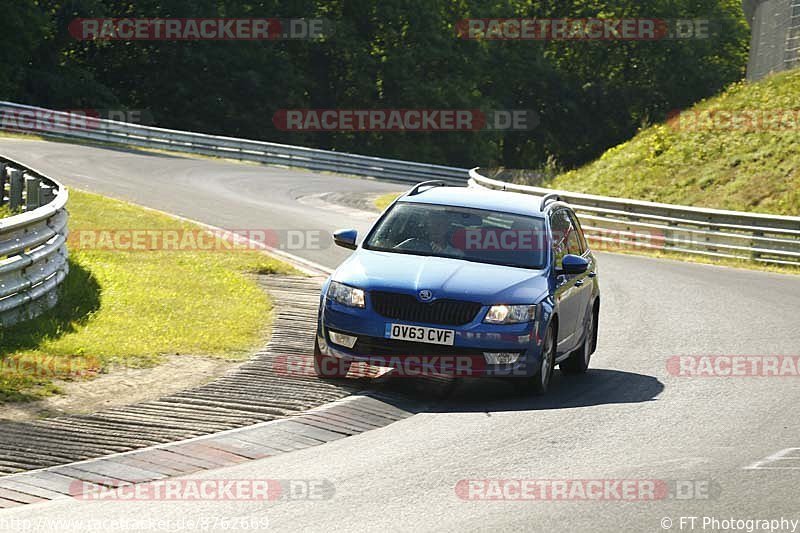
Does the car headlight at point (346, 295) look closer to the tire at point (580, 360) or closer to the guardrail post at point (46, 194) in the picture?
the tire at point (580, 360)

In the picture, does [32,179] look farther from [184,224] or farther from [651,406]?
[651,406]

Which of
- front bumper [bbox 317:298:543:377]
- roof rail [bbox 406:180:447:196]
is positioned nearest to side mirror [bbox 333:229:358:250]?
roof rail [bbox 406:180:447:196]

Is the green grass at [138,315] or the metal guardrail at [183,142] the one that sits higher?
the green grass at [138,315]

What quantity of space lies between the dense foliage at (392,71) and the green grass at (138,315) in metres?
38.0

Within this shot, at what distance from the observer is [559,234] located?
12.5 m

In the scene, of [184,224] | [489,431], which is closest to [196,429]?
[489,431]

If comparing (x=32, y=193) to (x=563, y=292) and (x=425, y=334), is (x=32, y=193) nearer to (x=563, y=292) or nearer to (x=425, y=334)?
(x=563, y=292)

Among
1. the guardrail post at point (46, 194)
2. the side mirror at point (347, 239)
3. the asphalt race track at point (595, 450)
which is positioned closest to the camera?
the asphalt race track at point (595, 450)

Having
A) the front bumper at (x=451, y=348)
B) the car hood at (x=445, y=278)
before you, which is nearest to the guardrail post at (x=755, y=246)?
the car hood at (x=445, y=278)

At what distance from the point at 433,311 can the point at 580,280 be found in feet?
7.73

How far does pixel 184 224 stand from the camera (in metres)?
22.1

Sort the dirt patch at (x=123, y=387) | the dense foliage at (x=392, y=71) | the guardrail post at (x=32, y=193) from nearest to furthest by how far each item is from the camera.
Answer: the dirt patch at (x=123, y=387), the guardrail post at (x=32, y=193), the dense foliage at (x=392, y=71)

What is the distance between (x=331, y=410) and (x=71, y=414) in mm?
1953

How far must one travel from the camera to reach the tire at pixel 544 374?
11008 mm
